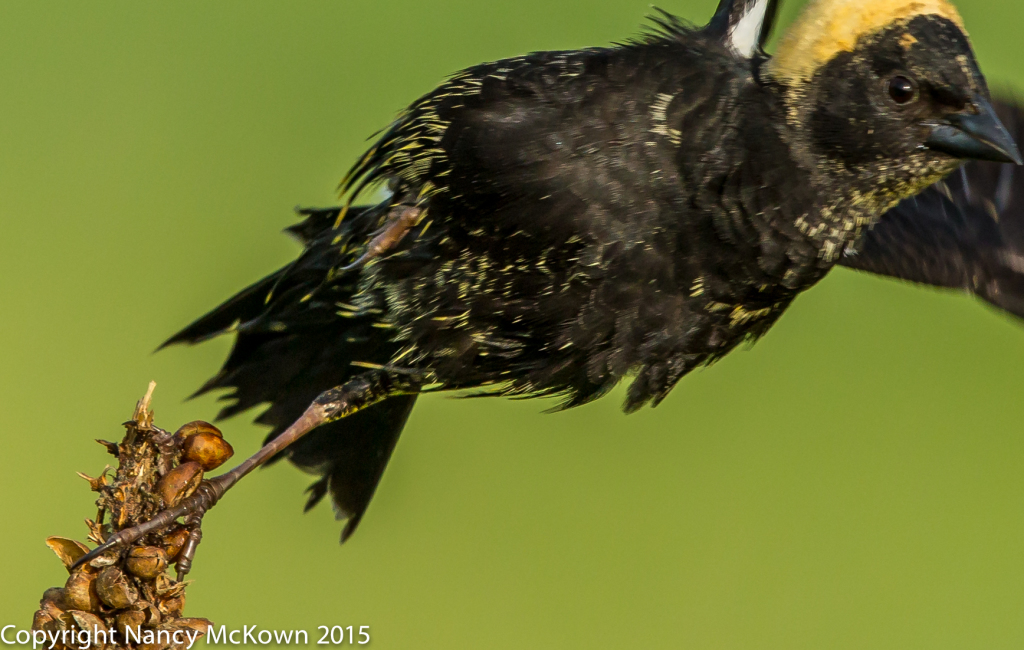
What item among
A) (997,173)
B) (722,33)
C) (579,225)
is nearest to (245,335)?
(579,225)

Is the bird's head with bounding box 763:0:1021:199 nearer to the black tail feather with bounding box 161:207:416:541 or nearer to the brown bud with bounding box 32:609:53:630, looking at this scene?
the black tail feather with bounding box 161:207:416:541

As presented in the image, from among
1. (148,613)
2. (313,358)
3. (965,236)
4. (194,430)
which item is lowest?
(965,236)

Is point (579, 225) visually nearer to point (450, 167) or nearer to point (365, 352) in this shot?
point (450, 167)

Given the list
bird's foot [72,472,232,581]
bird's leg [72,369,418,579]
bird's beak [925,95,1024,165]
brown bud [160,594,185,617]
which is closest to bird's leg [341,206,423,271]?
bird's leg [72,369,418,579]

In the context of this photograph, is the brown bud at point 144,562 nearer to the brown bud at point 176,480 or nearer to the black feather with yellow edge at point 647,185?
the brown bud at point 176,480

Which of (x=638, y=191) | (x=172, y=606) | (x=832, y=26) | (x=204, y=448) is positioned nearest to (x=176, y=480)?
(x=204, y=448)

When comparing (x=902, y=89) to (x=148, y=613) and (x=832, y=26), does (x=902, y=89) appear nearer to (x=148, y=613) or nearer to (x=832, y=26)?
(x=832, y=26)

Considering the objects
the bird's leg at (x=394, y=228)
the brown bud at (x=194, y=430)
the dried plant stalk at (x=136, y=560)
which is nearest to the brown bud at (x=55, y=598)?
the dried plant stalk at (x=136, y=560)
